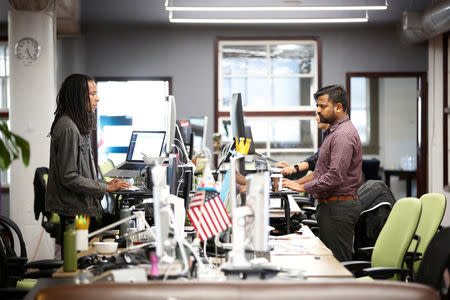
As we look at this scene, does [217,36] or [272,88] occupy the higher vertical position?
[217,36]

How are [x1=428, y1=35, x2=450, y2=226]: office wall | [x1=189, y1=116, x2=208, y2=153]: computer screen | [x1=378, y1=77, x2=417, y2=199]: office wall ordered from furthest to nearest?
[x1=378, y1=77, x2=417, y2=199]: office wall
[x1=428, y1=35, x2=450, y2=226]: office wall
[x1=189, y1=116, x2=208, y2=153]: computer screen

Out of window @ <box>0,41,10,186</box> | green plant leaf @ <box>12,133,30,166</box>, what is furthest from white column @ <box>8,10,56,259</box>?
green plant leaf @ <box>12,133,30,166</box>

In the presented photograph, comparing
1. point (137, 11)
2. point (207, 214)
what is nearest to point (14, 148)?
point (207, 214)

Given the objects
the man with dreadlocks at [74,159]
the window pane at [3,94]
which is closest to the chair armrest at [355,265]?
the man with dreadlocks at [74,159]

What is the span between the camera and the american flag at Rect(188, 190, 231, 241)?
2.66 metres

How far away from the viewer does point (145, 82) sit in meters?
10.1

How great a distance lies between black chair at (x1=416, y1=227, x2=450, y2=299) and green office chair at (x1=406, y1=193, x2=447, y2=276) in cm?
113

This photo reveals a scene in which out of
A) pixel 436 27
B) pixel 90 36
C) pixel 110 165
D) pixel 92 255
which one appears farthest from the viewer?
pixel 90 36

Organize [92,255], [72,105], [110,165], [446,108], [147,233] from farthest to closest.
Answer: [446,108] → [110,165] → [72,105] → [147,233] → [92,255]

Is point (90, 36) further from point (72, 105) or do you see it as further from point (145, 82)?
point (72, 105)

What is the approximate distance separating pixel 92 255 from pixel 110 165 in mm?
4263

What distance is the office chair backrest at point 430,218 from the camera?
4.07 meters

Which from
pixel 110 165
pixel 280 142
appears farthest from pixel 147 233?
pixel 280 142

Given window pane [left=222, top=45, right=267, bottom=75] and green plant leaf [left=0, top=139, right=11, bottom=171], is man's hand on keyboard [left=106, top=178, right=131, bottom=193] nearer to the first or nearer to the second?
green plant leaf [left=0, top=139, right=11, bottom=171]
